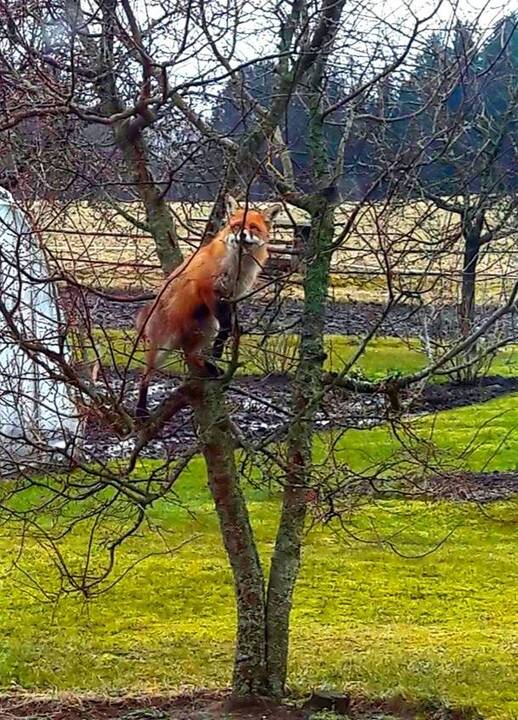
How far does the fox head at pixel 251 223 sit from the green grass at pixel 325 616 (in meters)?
1.35

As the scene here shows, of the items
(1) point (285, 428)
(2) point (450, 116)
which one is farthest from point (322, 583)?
(2) point (450, 116)

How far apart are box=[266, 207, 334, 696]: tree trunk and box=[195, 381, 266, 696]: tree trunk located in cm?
7

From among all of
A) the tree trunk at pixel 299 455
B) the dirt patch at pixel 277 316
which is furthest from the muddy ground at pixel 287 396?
the tree trunk at pixel 299 455

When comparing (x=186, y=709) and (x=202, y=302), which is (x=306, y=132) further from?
(x=186, y=709)

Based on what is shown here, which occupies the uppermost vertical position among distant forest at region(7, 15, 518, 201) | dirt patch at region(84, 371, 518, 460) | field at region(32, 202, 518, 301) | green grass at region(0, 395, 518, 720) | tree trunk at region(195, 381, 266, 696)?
distant forest at region(7, 15, 518, 201)

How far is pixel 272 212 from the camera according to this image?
524 cm

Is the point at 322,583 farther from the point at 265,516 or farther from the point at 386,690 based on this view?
the point at 386,690

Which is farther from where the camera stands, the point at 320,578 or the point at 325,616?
the point at 320,578

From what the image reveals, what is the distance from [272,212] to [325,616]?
4083 millimetres

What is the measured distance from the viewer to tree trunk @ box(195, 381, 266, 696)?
537 cm

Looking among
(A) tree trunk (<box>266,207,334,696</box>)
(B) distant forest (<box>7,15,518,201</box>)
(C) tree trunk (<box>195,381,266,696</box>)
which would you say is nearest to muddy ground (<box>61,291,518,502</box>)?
(A) tree trunk (<box>266,207,334,696</box>)

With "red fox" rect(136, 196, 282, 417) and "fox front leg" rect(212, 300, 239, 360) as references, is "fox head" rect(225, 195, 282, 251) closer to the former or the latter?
"red fox" rect(136, 196, 282, 417)

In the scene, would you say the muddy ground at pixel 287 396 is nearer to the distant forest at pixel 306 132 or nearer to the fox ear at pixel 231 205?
the fox ear at pixel 231 205

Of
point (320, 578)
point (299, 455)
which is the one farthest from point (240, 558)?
point (320, 578)
